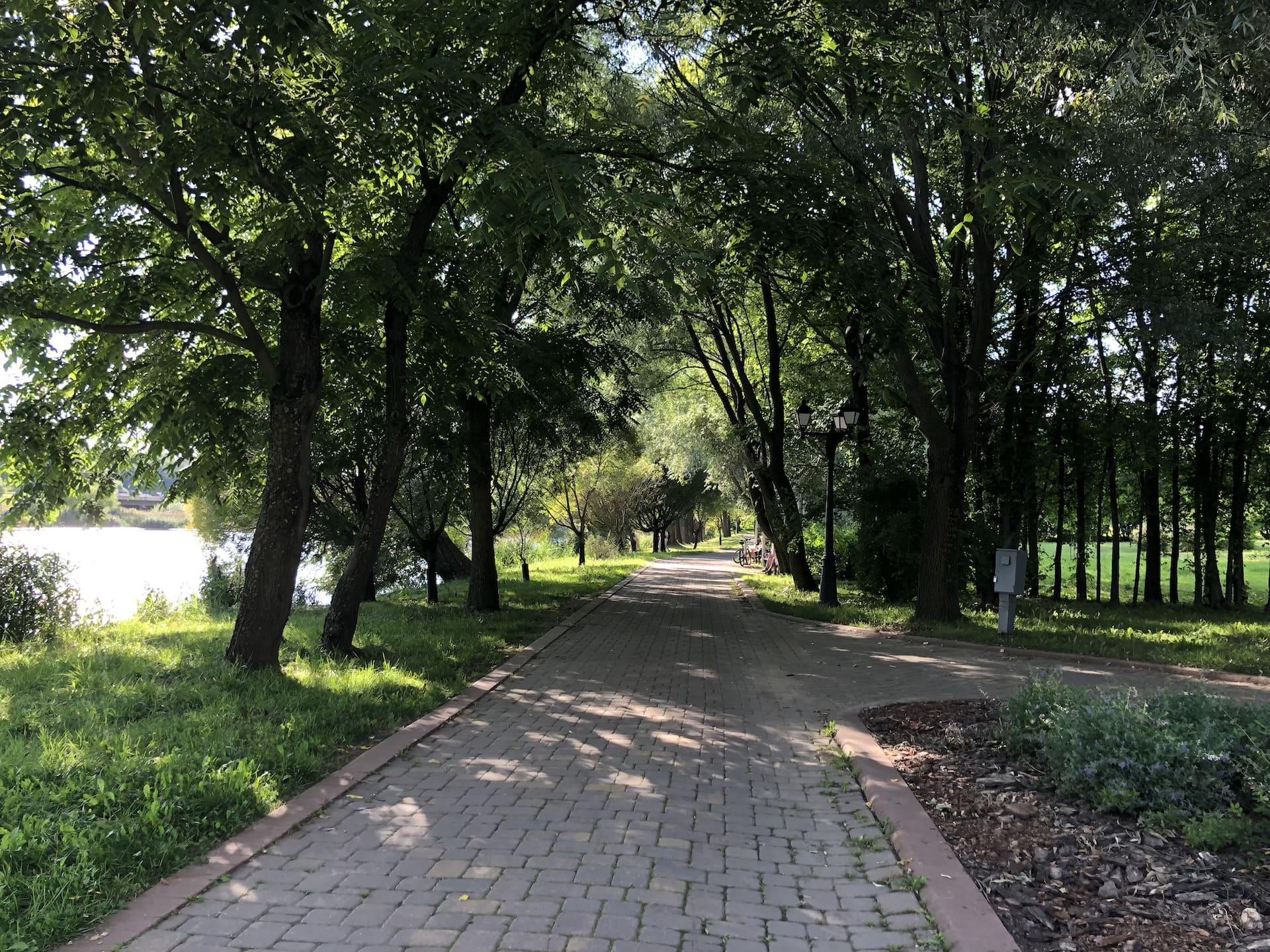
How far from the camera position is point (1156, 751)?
4.44 metres

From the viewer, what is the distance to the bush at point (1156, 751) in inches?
167

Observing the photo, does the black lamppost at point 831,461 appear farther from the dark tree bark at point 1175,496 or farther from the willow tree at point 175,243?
the willow tree at point 175,243

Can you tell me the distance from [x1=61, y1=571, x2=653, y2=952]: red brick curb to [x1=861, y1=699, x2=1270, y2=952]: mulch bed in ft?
11.2

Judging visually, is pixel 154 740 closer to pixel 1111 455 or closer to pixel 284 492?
pixel 284 492

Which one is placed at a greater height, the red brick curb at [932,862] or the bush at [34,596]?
the bush at [34,596]

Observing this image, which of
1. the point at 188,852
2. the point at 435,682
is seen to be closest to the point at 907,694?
the point at 435,682

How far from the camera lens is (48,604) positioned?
36.3 feet

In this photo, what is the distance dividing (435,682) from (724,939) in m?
5.25

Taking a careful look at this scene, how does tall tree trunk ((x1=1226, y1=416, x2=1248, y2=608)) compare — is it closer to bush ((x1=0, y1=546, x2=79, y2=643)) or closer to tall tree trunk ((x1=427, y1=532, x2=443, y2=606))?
tall tree trunk ((x1=427, y1=532, x2=443, y2=606))

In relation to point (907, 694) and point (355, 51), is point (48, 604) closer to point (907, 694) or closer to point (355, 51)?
point (355, 51)

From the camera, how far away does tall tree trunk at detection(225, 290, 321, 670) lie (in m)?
7.86

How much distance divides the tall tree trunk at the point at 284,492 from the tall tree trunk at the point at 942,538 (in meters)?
9.31

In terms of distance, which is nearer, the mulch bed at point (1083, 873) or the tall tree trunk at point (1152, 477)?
the mulch bed at point (1083, 873)

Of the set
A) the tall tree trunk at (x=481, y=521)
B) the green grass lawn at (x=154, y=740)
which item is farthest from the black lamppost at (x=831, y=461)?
the green grass lawn at (x=154, y=740)
